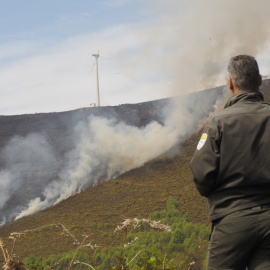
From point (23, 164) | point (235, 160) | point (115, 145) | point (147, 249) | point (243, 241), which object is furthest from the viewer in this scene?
point (23, 164)

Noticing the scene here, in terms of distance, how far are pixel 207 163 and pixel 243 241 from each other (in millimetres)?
592

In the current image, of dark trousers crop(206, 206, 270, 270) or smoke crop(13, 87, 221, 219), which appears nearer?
dark trousers crop(206, 206, 270, 270)

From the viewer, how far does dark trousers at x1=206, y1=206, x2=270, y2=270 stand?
3.00 meters

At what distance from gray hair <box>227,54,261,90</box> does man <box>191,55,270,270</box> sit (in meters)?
0.23

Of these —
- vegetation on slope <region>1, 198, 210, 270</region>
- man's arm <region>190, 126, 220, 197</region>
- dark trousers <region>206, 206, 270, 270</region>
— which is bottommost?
vegetation on slope <region>1, 198, 210, 270</region>

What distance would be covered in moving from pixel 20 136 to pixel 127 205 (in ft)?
52.9

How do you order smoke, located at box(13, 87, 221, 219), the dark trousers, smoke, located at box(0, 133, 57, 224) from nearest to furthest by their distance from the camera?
the dark trousers → smoke, located at box(13, 87, 221, 219) → smoke, located at box(0, 133, 57, 224)

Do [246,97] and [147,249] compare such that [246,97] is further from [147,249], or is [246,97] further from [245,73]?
[147,249]

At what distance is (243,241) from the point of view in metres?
3.01

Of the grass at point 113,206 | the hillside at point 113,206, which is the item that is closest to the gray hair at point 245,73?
the hillside at point 113,206

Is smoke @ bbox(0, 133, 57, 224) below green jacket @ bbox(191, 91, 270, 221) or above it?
below

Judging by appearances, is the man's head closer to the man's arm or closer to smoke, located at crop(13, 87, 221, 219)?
the man's arm

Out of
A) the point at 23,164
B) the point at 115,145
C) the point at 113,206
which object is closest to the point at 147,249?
the point at 113,206

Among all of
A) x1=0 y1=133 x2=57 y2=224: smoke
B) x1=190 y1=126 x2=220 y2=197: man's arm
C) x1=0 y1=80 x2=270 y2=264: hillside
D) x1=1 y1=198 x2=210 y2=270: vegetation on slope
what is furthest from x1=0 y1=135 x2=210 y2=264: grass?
x1=190 y1=126 x2=220 y2=197: man's arm
